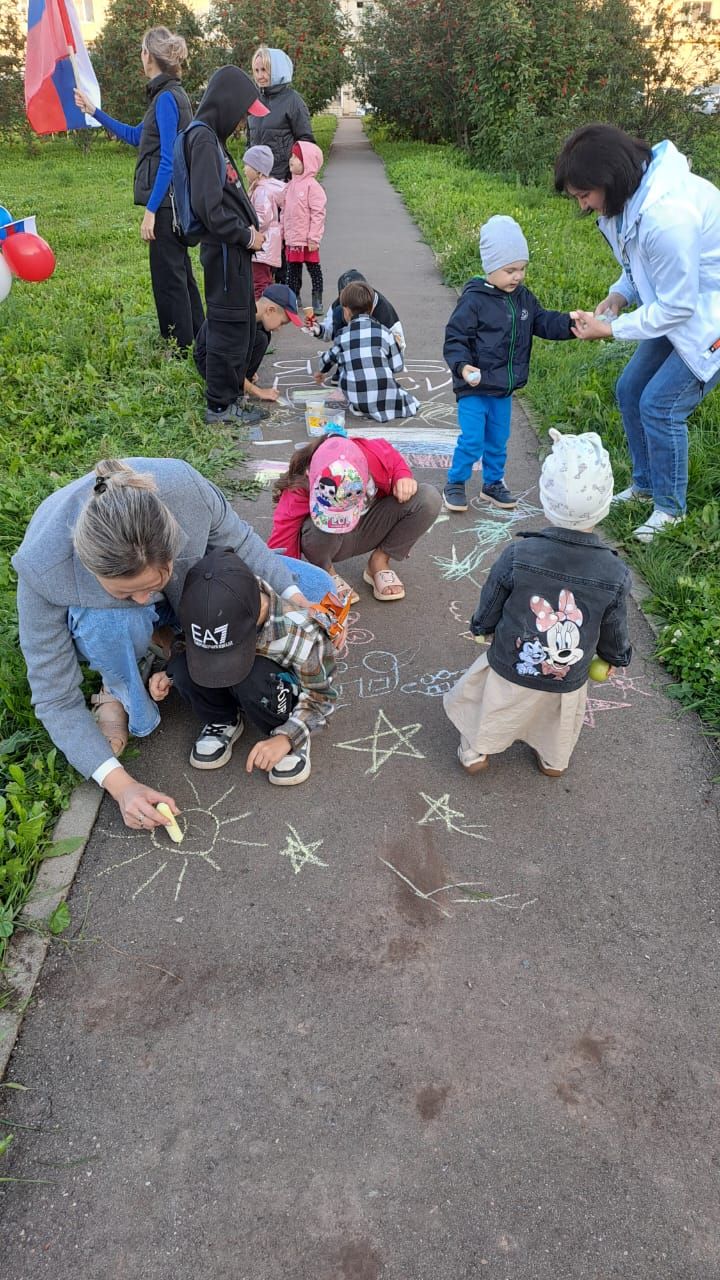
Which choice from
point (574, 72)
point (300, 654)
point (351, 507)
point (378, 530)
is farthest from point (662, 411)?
point (574, 72)

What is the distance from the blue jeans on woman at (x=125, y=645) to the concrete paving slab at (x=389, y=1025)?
196 millimetres

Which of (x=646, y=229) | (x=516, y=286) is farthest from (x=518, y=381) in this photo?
(x=646, y=229)

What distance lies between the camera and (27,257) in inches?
214

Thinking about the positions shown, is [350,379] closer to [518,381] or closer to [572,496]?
[518,381]

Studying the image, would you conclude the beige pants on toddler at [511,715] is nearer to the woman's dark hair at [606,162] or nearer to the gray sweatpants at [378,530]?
the gray sweatpants at [378,530]

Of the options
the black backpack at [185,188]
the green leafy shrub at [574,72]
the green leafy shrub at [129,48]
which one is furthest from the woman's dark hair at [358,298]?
the green leafy shrub at [129,48]

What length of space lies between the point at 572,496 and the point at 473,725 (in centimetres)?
88

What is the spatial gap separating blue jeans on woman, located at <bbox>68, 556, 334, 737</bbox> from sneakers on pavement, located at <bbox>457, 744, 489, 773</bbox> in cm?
86

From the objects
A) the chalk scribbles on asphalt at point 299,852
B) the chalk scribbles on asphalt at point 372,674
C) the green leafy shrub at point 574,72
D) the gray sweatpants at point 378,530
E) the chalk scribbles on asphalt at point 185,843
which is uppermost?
the green leafy shrub at point 574,72

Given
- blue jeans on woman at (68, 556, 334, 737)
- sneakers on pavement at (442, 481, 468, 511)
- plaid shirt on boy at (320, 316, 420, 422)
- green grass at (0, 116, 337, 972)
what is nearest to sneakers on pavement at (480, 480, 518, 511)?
sneakers on pavement at (442, 481, 468, 511)

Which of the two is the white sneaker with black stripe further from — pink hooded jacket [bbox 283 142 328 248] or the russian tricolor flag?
pink hooded jacket [bbox 283 142 328 248]

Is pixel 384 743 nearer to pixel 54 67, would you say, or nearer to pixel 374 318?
pixel 374 318

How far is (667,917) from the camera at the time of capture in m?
2.39

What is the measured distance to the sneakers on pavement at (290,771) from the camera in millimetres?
2826
